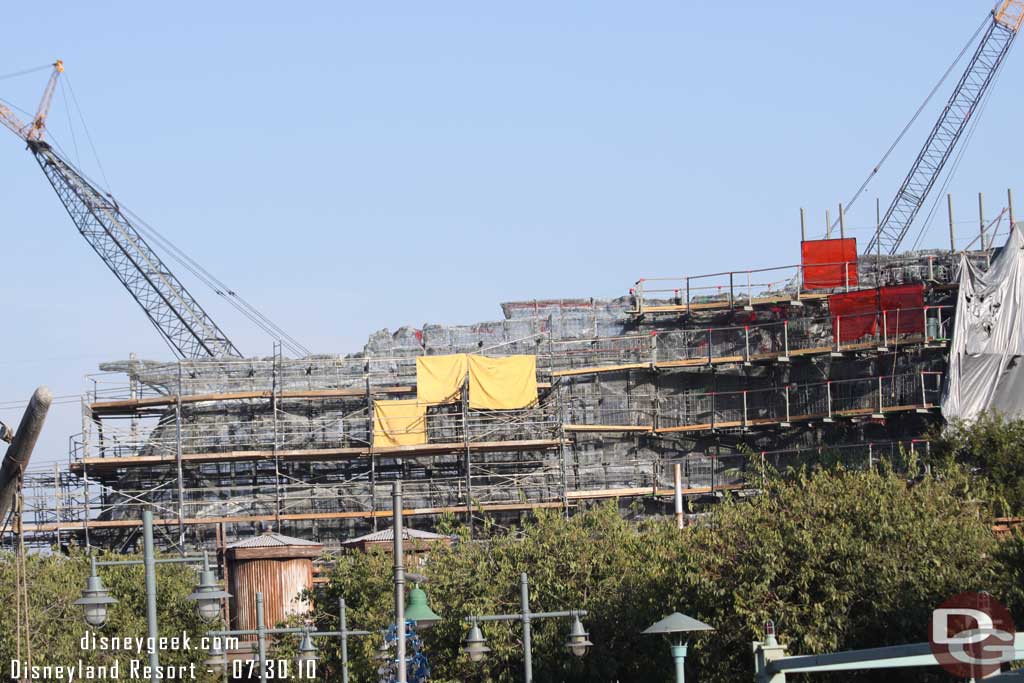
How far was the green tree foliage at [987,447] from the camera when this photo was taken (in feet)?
189

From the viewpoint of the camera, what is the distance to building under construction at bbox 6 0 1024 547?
6431 centimetres

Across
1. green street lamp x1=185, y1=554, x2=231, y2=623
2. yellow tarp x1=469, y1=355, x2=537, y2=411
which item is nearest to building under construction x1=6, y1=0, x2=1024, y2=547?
yellow tarp x1=469, y1=355, x2=537, y2=411

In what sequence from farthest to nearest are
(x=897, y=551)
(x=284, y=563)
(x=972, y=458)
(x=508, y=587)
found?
(x=972, y=458), (x=284, y=563), (x=508, y=587), (x=897, y=551)

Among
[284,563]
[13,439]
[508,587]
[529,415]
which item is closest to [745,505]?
[508,587]

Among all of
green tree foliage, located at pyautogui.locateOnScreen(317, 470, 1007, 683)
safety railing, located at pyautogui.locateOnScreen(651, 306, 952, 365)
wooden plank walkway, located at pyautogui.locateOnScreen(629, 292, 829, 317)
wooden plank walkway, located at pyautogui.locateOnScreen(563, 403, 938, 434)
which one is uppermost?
wooden plank walkway, located at pyautogui.locateOnScreen(629, 292, 829, 317)

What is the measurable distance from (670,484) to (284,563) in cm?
1870

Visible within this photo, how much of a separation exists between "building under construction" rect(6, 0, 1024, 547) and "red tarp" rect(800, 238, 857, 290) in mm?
84

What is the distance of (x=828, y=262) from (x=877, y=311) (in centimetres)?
457

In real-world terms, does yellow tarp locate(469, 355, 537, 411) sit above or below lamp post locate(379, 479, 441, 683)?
above

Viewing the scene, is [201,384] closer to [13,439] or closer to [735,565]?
[735,565]

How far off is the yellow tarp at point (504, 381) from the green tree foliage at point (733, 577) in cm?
2214

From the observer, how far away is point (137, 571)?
2005 inches

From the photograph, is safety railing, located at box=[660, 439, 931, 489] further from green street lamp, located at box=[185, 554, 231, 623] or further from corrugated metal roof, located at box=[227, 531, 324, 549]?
green street lamp, located at box=[185, 554, 231, 623]

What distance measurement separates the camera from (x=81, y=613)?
44.7 meters
